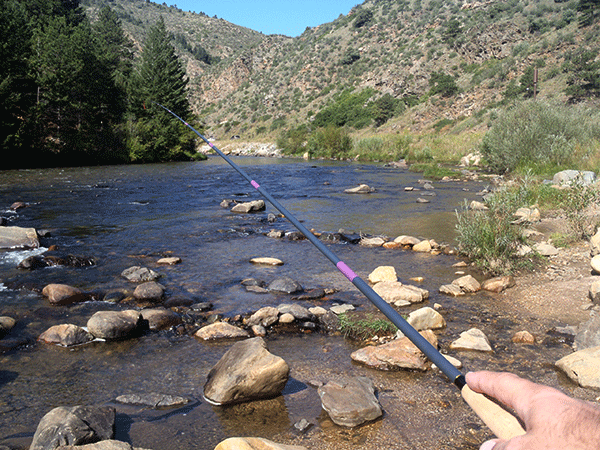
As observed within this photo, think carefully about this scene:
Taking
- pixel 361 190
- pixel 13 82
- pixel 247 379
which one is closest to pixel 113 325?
pixel 247 379

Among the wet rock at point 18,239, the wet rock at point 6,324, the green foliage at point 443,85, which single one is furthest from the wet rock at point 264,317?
the green foliage at point 443,85

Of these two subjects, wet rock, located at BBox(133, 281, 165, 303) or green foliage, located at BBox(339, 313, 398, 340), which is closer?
green foliage, located at BBox(339, 313, 398, 340)

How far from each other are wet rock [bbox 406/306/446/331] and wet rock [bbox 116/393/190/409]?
8.43 ft

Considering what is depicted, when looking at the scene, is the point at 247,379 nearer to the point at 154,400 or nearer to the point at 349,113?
the point at 154,400

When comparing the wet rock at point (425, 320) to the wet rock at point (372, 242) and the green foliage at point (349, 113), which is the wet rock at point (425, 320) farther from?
the green foliage at point (349, 113)

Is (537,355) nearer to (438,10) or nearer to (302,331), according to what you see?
(302,331)

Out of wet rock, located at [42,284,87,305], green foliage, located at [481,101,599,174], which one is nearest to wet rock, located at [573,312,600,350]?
wet rock, located at [42,284,87,305]

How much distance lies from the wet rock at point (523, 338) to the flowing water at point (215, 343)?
4.1 inches

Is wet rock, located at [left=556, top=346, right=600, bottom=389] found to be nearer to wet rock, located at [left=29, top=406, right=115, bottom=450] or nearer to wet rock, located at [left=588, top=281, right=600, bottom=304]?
wet rock, located at [left=588, top=281, right=600, bottom=304]

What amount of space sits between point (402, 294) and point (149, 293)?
349cm

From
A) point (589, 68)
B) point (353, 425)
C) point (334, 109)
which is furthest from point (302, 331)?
point (334, 109)

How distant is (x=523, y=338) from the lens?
4.83 metres

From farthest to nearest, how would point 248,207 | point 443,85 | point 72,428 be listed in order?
point 443,85 < point 248,207 < point 72,428

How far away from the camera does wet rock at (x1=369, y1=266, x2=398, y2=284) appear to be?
6.88 m
